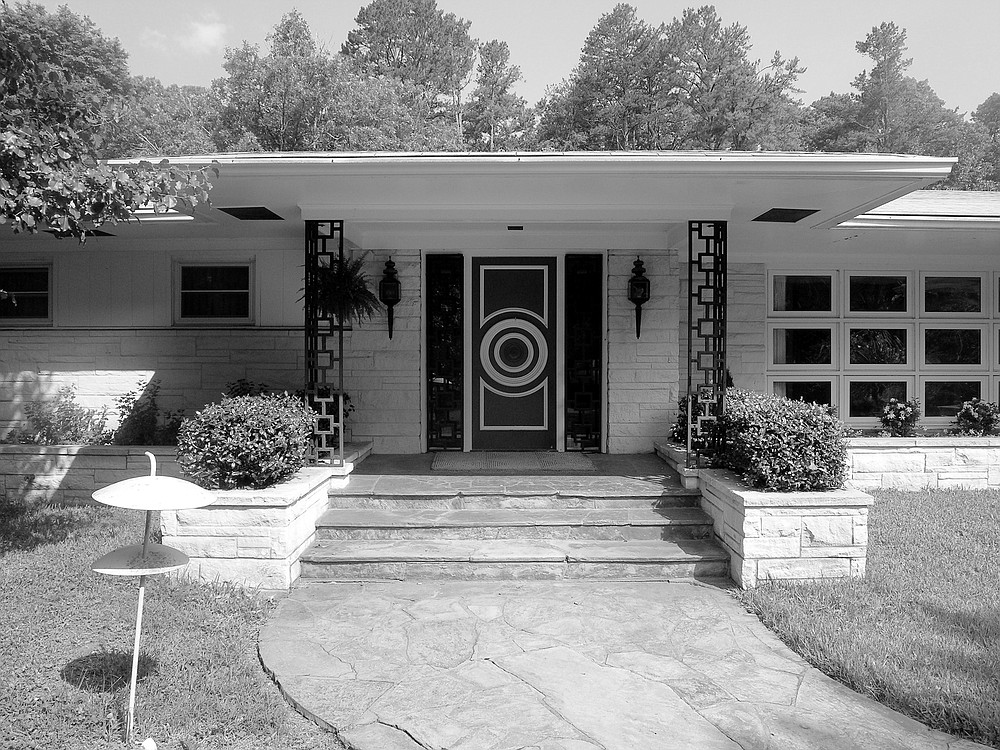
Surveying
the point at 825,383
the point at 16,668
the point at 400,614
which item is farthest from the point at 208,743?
the point at 825,383

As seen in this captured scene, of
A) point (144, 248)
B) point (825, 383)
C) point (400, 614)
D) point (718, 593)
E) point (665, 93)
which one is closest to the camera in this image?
point (400, 614)

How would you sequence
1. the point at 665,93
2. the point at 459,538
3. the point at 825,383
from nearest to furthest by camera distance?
the point at 459,538 → the point at 825,383 → the point at 665,93

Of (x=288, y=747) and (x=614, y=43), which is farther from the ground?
(x=614, y=43)

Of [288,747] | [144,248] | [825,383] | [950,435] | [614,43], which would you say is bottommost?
[288,747]

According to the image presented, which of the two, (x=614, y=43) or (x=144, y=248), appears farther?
(x=614, y=43)

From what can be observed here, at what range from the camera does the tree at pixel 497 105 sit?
24.7 meters

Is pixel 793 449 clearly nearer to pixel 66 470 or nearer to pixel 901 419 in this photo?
pixel 901 419

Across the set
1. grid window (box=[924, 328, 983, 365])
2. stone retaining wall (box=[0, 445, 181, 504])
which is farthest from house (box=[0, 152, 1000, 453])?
stone retaining wall (box=[0, 445, 181, 504])

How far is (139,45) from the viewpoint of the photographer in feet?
80.5

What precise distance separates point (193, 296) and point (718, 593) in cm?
593

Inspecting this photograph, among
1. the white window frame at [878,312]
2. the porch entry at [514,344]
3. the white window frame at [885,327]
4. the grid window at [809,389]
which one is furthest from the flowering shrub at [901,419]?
the porch entry at [514,344]

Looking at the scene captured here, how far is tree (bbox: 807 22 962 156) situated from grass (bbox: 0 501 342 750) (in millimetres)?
26776

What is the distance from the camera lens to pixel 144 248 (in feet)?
24.0

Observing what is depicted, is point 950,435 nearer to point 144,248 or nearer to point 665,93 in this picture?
point 144,248
